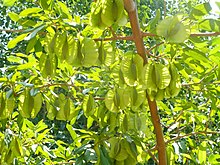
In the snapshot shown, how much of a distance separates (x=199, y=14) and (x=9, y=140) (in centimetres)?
59

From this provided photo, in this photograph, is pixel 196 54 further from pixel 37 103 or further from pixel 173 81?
pixel 37 103

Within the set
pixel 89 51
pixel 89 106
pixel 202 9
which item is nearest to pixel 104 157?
pixel 89 106

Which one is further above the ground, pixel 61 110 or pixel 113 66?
pixel 113 66

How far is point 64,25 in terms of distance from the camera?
873 mm

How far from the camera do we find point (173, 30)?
85cm

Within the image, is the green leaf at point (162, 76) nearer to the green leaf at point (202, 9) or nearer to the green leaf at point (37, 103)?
the green leaf at point (202, 9)

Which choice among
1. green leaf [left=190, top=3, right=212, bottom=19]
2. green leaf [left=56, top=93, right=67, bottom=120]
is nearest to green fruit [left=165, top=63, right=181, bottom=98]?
green leaf [left=190, top=3, right=212, bottom=19]

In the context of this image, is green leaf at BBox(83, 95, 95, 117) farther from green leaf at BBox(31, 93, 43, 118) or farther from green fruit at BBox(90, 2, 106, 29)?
green fruit at BBox(90, 2, 106, 29)

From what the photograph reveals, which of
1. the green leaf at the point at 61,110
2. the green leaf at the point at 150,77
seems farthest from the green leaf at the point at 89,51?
the green leaf at the point at 61,110

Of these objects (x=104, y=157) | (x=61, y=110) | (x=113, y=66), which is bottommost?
(x=104, y=157)

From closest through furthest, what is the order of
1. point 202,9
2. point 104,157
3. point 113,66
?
1. point 202,9
2. point 104,157
3. point 113,66

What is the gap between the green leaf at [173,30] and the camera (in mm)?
843

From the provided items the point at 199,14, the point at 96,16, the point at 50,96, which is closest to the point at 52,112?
the point at 50,96

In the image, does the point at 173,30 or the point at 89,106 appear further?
the point at 89,106
